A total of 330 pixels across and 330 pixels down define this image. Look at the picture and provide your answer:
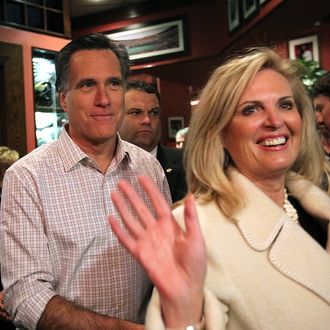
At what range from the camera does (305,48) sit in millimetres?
5930

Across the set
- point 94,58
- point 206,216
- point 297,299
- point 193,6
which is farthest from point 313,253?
point 193,6

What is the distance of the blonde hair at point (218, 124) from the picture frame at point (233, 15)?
3777mm

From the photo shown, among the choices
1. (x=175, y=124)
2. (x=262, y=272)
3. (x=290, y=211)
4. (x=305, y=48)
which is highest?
(x=305, y=48)

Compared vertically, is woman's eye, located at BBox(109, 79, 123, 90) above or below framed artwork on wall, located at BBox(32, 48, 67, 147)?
below

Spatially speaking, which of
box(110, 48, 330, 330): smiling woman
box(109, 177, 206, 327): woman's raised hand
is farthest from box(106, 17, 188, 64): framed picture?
box(109, 177, 206, 327): woman's raised hand

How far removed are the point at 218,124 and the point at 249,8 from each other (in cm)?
362

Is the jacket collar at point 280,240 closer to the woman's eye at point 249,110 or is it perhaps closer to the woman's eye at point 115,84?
the woman's eye at point 249,110

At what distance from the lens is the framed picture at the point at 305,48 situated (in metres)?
5.83

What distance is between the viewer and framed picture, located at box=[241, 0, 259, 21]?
4354 mm

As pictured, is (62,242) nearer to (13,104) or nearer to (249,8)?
(13,104)

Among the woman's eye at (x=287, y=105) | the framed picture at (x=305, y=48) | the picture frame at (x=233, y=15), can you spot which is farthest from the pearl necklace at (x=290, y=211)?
the framed picture at (x=305, y=48)

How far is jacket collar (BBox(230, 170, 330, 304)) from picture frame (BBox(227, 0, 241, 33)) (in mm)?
4071

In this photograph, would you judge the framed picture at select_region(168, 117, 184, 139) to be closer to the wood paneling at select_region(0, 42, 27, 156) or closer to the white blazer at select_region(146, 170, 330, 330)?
the wood paneling at select_region(0, 42, 27, 156)

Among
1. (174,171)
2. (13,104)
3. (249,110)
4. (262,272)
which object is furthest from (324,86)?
(13,104)
